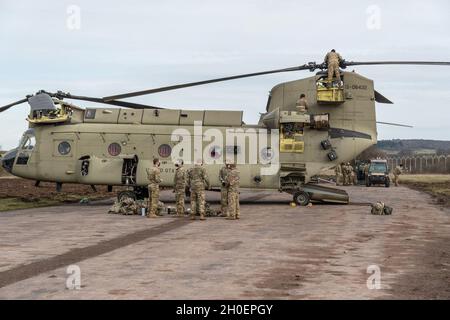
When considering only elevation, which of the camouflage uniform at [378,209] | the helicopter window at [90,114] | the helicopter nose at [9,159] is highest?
the helicopter window at [90,114]

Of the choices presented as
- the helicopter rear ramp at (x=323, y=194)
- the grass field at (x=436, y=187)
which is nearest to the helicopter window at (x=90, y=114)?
the helicopter rear ramp at (x=323, y=194)

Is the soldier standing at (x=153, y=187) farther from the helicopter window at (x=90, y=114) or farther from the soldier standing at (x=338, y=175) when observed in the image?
the soldier standing at (x=338, y=175)

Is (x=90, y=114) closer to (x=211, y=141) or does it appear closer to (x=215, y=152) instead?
(x=211, y=141)

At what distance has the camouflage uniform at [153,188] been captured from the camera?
733 inches

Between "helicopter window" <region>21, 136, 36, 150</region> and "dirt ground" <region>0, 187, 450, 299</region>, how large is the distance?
17.2ft

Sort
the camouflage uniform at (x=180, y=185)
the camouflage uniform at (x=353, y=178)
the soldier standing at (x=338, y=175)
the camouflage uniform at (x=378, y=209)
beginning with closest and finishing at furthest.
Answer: the camouflage uniform at (x=180, y=185) → the camouflage uniform at (x=378, y=209) → the soldier standing at (x=338, y=175) → the camouflage uniform at (x=353, y=178)

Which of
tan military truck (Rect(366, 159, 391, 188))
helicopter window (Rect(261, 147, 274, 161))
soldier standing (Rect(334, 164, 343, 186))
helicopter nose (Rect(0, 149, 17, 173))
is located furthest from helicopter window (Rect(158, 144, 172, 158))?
soldier standing (Rect(334, 164, 343, 186))

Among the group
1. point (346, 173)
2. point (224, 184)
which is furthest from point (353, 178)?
point (224, 184)

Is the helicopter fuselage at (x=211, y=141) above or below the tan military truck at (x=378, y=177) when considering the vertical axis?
above

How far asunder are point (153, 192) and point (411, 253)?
9438 mm

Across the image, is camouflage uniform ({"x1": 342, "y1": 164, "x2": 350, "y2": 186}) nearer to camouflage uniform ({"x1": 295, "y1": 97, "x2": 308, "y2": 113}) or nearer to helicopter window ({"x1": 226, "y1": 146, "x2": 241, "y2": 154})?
camouflage uniform ({"x1": 295, "y1": 97, "x2": 308, "y2": 113})

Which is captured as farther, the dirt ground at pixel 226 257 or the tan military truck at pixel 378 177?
the tan military truck at pixel 378 177

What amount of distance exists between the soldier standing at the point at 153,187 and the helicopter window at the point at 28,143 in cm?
662
